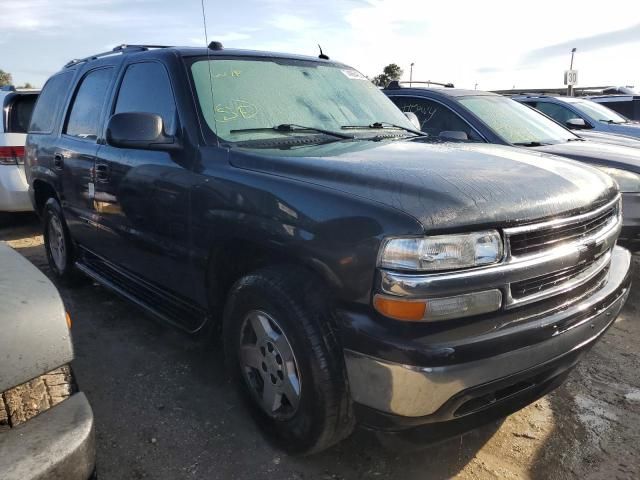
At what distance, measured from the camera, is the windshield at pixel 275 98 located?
299 centimetres

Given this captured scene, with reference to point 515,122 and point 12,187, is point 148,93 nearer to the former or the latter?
point 515,122

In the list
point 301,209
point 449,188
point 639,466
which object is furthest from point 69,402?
point 639,466

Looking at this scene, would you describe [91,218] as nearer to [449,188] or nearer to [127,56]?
[127,56]

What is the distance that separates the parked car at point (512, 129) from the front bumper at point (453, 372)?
285 centimetres

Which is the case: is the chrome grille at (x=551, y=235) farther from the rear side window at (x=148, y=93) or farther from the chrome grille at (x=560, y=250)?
the rear side window at (x=148, y=93)

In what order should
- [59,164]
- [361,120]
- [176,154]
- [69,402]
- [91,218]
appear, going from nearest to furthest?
1. [69,402]
2. [176,154]
3. [361,120]
4. [91,218]
5. [59,164]

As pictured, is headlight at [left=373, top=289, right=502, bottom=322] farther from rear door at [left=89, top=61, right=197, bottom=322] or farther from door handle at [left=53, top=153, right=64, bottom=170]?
door handle at [left=53, top=153, right=64, bottom=170]

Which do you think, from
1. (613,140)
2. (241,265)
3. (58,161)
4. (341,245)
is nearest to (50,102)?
(58,161)

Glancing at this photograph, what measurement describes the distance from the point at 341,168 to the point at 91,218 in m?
2.40

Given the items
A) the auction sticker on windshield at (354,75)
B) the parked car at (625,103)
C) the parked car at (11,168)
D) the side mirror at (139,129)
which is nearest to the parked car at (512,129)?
the auction sticker on windshield at (354,75)

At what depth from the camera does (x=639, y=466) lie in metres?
Result: 2.52

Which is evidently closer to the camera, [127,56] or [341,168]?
[341,168]

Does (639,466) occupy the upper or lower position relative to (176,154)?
lower

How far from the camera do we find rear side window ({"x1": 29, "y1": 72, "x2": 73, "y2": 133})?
4664mm
